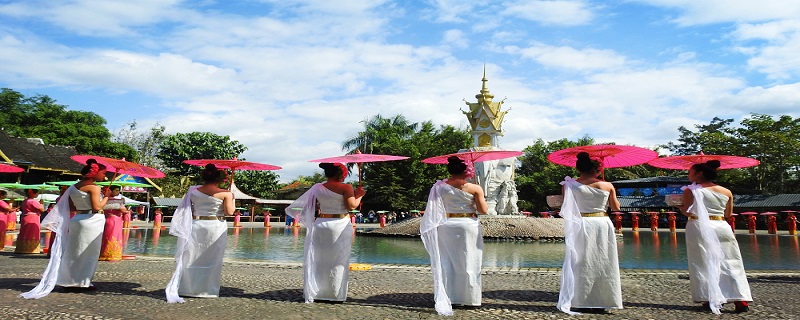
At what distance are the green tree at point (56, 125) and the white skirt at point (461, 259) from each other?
42.6m

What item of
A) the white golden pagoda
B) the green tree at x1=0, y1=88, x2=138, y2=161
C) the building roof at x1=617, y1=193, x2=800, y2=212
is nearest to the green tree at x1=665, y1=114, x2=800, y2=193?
the building roof at x1=617, y1=193, x2=800, y2=212

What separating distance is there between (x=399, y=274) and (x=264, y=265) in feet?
9.45

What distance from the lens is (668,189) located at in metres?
42.0

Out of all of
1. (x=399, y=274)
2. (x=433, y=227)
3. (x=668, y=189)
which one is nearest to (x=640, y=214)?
(x=668, y=189)

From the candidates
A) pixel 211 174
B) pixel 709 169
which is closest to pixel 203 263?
pixel 211 174

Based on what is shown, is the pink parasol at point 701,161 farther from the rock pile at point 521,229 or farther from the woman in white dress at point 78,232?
the rock pile at point 521,229

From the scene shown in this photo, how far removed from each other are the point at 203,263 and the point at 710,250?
6.02 m

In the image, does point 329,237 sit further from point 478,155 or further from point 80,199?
point 80,199

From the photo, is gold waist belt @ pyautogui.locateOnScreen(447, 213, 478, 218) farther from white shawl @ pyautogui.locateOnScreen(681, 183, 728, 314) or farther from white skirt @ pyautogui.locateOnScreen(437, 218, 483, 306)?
white shawl @ pyautogui.locateOnScreen(681, 183, 728, 314)

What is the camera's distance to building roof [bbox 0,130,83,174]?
2982 cm

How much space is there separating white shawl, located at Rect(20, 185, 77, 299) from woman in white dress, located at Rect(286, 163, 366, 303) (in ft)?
10.2

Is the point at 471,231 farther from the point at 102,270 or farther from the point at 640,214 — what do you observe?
the point at 640,214

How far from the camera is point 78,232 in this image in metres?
7.04

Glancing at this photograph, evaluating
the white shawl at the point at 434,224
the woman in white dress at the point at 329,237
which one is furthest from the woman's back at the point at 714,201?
the woman in white dress at the point at 329,237
